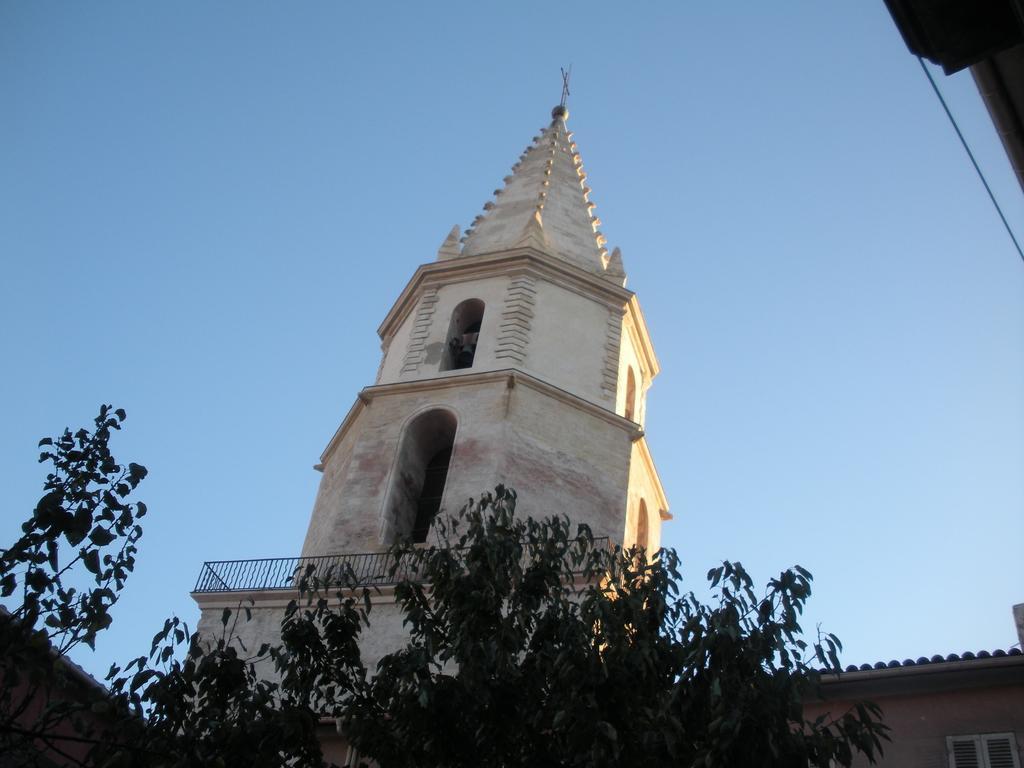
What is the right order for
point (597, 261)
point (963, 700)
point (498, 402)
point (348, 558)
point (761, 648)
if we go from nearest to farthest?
point (761, 648) < point (963, 700) < point (348, 558) < point (498, 402) < point (597, 261)

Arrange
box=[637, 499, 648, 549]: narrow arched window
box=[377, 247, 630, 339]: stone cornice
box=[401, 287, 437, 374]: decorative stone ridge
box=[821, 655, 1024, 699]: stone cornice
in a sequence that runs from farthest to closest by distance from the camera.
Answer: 1. box=[377, 247, 630, 339]: stone cornice
2. box=[401, 287, 437, 374]: decorative stone ridge
3. box=[637, 499, 648, 549]: narrow arched window
4. box=[821, 655, 1024, 699]: stone cornice

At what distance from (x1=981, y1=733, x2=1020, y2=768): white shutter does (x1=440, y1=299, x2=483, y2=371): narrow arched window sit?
11631mm

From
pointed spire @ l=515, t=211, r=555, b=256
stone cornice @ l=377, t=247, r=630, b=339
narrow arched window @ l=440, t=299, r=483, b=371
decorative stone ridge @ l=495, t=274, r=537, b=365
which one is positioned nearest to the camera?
decorative stone ridge @ l=495, t=274, r=537, b=365

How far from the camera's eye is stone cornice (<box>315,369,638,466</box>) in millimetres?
20594

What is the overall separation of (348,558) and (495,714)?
27.5 feet

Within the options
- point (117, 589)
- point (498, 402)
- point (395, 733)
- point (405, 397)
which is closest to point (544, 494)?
point (498, 402)

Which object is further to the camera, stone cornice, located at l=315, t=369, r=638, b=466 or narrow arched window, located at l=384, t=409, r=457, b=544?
stone cornice, located at l=315, t=369, r=638, b=466

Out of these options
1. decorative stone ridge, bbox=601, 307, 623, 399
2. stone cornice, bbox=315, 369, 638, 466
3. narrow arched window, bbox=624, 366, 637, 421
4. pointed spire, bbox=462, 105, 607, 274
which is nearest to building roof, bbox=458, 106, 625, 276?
pointed spire, bbox=462, 105, 607, 274

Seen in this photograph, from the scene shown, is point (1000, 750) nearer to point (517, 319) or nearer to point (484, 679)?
point (484, 679)

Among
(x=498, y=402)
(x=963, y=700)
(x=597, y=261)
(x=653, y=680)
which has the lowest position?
(x=653, y=680)

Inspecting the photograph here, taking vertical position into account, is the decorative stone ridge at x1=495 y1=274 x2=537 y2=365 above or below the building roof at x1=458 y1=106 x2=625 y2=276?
below

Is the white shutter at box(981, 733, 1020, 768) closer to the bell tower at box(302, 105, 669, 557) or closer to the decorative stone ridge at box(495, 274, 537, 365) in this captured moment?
the bell tower at box(302, 105, 669, 557)

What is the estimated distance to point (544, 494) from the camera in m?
19.0

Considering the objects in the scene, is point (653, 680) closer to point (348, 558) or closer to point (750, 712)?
point (750, 712)
